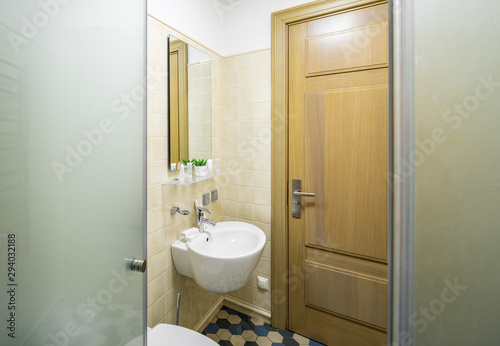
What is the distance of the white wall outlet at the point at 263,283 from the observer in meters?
1.76

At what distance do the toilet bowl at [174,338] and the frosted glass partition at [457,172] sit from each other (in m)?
0.93

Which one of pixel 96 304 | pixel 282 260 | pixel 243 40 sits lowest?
pixel 282 260

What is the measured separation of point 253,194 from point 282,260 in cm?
53

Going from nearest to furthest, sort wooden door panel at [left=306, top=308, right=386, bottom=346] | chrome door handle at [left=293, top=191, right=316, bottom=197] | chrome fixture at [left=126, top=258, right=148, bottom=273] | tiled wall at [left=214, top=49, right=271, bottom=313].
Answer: chrome fixture at [left=126, top=258, right=148, bottom=273] → wooden door panel at [left=306, top=308, right=386, bottom=346] → chrome door handle at [left=293, top=191, right=316, bottom=197] → tiled wall at [left=214, top=49, right=271, bottom=313]

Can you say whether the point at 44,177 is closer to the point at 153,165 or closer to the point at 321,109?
the point at 153,165

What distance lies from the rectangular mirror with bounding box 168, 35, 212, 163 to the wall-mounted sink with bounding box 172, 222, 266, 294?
0.52 metres

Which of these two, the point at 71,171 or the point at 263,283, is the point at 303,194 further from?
the point at 71,171

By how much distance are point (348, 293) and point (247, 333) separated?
0.77 metres

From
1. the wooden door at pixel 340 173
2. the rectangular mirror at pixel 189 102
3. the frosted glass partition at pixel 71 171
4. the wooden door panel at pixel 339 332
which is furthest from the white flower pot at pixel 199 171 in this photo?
the wooden door panel at pixel 339 332

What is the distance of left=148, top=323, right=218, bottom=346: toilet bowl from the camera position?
1.01 meters

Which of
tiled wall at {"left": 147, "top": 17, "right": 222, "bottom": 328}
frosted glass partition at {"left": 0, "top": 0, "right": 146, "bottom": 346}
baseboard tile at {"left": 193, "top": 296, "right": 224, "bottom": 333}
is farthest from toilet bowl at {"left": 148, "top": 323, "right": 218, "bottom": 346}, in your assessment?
baseboard tile at {"left": 193, "top": 296, "right": 224, "bottom": 333}

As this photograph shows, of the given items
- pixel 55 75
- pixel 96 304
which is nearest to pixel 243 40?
pixel 55 75

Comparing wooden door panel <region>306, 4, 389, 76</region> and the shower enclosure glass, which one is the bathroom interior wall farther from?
the shower enclosure glass

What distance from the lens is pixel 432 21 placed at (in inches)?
15.3
